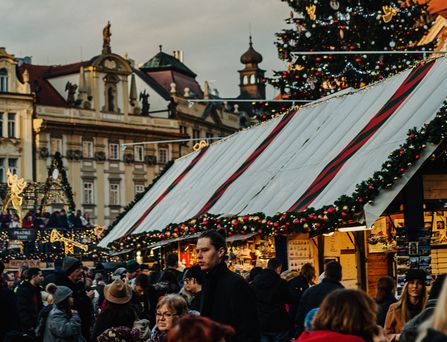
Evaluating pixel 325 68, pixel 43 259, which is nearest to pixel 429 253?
pixel 325 68

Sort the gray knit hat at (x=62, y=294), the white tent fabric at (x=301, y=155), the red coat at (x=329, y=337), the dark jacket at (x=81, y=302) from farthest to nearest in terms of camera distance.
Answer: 1. the white tent fabric at (x=301, y=155)
2. the dark jacket at (x=81, y=302)
3. the gray knit hat at (x=62, y=294)
4. the red coat at (x=329, y=337)

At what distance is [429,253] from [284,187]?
351 centimetres

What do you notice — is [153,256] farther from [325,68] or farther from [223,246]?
[223,246]

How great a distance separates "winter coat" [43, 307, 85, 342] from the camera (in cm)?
1167

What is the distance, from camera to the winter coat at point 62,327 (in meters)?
11.7

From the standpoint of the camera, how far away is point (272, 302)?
14742 mm

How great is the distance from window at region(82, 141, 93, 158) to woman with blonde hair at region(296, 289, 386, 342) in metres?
69.7

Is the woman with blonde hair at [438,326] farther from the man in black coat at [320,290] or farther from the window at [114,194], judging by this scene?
the window at [114,194]

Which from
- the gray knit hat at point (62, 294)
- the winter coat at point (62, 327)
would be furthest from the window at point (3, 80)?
the gray knit hat at point (62, 294)

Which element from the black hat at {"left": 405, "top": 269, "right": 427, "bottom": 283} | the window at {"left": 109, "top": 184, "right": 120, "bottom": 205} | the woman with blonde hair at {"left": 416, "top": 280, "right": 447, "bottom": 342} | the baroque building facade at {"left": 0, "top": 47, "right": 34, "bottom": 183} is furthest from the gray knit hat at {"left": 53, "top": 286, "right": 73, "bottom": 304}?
the window at {"left": 109, "top": 184, "right": 120, "bottom": 205}

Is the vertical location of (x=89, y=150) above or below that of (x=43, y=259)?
above

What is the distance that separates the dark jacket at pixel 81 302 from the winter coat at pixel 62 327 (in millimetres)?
847

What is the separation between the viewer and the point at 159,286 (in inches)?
581

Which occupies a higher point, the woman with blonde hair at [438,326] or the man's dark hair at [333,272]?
the man's dark hair at [333,272]
